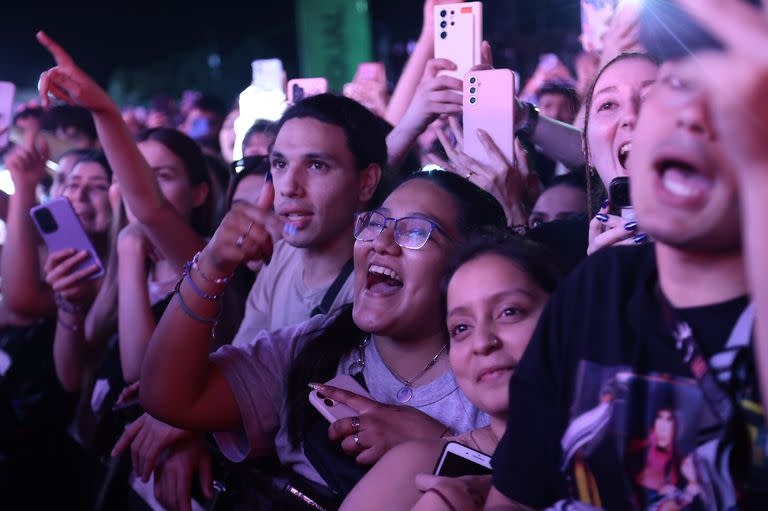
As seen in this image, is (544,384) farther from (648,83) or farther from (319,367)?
(648,83)

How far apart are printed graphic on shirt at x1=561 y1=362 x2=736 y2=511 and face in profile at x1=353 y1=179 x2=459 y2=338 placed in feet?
3.08

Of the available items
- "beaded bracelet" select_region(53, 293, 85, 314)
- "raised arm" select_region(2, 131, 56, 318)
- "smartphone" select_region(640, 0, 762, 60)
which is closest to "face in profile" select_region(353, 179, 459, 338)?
"smartphone" select_region(640, 0, 762, 60)

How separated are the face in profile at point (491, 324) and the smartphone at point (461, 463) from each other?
93 millimetres

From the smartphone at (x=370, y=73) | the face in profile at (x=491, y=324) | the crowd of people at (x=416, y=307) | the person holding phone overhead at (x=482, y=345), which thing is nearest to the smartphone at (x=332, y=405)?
the crowd of people at (x=416, y=307)

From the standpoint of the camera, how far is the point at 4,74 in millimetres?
19406

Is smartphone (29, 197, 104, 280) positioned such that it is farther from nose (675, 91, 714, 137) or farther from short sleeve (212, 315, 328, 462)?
nose (675, 91, 714, 137)

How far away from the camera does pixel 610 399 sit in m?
1.15

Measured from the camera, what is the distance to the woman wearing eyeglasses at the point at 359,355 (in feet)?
6.63

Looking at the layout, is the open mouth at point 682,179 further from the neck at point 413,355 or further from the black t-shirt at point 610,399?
the neck at point 413,355

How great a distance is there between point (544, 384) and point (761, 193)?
0.49 metres

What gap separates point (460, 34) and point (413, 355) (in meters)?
1.24

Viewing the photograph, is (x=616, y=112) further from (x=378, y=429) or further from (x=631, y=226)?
(x=378, y=429)

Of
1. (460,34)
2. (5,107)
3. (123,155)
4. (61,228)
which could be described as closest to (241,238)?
(123,155)

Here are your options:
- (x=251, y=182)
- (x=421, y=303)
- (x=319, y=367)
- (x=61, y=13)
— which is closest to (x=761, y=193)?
(x=421, y=303)
